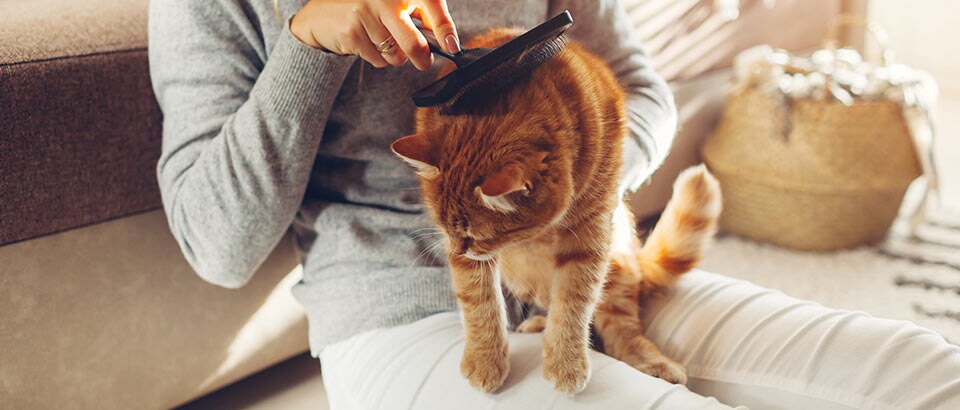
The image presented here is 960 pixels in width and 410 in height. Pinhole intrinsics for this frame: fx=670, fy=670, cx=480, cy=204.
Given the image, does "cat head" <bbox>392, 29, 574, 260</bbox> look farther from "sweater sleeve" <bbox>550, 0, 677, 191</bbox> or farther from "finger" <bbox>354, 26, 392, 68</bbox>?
"sweater sleeve" <bbox>550, 0, 677, 191</bbox>

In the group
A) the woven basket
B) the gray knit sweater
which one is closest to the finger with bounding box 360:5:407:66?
the gray knit sweater

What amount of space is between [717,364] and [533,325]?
0.23 metres

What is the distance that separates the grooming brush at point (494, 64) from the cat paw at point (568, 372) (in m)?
0.29

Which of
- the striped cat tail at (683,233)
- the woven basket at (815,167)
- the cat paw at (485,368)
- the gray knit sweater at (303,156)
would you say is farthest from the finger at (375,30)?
the woven basket at (815,167)

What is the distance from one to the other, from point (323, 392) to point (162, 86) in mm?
663

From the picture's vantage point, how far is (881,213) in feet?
5.89

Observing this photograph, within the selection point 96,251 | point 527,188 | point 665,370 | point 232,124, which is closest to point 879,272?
point 665,370

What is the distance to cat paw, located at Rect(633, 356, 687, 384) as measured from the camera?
0.77 meters

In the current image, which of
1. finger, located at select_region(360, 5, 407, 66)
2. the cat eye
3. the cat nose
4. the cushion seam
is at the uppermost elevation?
finger, located at select_region(360, 5, 407, 66)

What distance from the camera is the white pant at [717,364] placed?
666 mm

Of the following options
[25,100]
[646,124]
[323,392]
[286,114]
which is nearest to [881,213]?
[646,124]

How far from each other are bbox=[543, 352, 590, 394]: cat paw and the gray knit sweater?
7.0 inches

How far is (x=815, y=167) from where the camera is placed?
1.77m

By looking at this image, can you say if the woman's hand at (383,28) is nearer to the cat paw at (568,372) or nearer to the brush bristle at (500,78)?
the brush bristle at (500,78)
